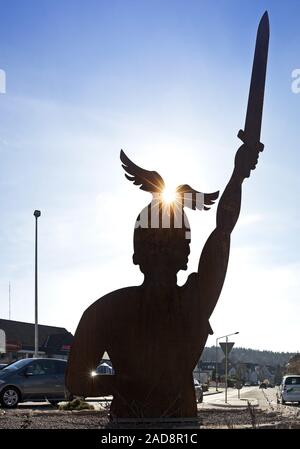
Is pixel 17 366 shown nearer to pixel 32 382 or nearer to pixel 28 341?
pixel 32 382

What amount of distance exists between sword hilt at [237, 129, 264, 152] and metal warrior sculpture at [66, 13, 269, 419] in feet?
0.87

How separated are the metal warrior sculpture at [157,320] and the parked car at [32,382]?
7.32 meters

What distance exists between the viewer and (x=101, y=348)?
8.80m

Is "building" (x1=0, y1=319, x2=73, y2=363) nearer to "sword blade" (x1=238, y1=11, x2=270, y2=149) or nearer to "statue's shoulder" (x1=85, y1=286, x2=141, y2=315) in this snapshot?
"statue's shoulder" (x1=85, y1=286, x2=141, y2=315)

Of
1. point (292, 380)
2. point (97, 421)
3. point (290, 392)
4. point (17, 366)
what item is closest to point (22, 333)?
point (292, 380)

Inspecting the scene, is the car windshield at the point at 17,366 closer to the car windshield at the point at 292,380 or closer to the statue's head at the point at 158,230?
the statue's head at the point at 158,230

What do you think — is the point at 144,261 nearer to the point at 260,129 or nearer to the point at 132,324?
the point at 132,324

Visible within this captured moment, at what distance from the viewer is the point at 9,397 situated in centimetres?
1543

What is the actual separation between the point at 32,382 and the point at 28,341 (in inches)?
1395

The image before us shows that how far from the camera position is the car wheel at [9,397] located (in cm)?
1530

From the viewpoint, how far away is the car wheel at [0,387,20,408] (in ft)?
50.2

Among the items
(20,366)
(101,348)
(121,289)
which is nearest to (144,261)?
(121,289)

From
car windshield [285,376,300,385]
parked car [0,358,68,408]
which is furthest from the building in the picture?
parked car [0,358,68,408]

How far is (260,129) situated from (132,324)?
11.6 ft
